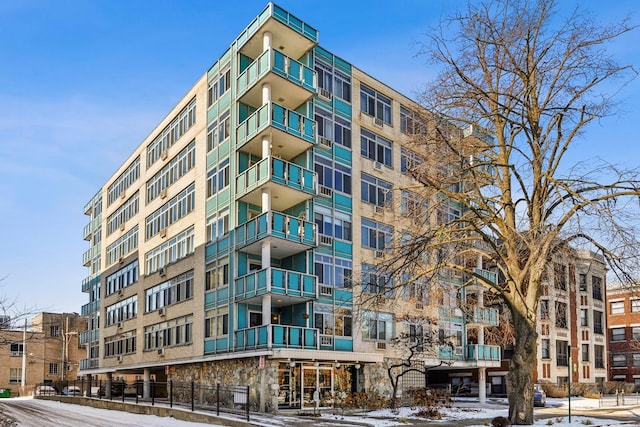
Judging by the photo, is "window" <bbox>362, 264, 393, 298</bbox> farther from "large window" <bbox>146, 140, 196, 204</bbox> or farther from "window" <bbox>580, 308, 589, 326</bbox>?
"window" <bbox>580, 308, 589, 326</bbox>

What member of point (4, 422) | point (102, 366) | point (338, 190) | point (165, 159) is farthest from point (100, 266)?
point (4, 422)

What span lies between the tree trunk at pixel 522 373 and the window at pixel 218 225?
15.9 m

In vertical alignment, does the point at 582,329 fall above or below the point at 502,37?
below

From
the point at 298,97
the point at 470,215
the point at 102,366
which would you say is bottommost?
the point at 102,366

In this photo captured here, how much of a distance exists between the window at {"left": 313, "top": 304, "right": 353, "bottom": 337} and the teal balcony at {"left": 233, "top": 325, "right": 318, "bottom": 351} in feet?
4.76

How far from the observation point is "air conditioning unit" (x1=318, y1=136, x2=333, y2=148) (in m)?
32.5

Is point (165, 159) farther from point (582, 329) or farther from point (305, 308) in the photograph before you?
point (582, 329)

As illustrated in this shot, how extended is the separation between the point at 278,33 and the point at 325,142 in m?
5.70

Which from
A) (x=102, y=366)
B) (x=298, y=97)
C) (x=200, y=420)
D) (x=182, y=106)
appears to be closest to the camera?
(x=200, y=420)

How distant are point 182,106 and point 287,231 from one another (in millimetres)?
13859

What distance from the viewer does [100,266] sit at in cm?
5294

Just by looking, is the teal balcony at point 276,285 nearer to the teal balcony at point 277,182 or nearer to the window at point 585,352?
the teal balcony at point 277,182

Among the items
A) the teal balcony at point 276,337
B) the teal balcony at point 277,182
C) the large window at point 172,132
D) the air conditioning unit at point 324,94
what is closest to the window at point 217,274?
the teal balcony at point 276,337

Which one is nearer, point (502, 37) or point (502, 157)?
point (502, 37)
